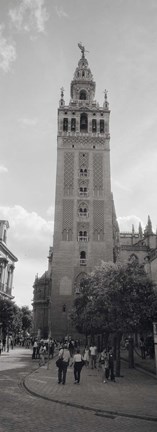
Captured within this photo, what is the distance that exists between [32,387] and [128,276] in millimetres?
9765

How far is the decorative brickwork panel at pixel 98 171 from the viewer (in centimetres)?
5650

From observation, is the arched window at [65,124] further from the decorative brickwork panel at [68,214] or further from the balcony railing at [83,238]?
the balcony railing at [83,238]

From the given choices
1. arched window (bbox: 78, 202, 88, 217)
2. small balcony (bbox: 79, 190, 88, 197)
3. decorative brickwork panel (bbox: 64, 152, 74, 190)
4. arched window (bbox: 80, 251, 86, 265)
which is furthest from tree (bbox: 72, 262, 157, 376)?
decorative brickwork panel (bbox: 64, 152, 74, 190)

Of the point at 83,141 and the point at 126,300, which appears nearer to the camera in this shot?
the point at 126,300

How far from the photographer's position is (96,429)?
310 inches

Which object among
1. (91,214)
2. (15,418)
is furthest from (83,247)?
(15,418)

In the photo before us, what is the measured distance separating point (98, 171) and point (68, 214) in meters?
9.28

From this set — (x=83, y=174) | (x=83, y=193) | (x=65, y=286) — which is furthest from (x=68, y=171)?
(x=65, y=286)

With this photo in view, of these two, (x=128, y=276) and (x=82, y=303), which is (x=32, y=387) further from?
(x=82, y=303)

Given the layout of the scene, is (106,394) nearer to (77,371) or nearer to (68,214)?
(77,371)

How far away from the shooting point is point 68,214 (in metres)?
54.3

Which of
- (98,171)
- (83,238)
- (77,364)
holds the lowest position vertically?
(77,364)

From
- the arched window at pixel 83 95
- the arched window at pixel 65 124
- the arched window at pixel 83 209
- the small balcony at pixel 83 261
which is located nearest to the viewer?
the small balcony at pixel 83 261

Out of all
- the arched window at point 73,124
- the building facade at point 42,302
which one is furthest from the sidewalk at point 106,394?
the building facade at point 42,302
